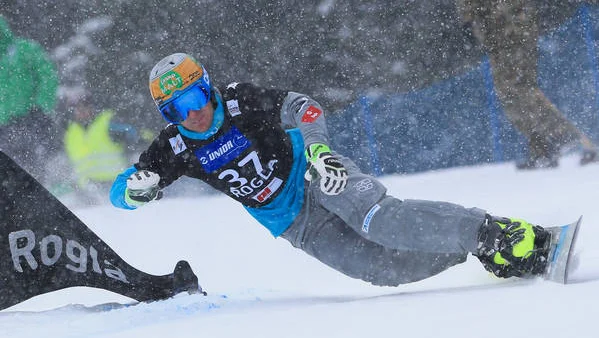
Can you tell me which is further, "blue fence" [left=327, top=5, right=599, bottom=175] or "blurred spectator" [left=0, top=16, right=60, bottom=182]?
"blurred spectator" [left=0, top=16, right=60, bottom=182]

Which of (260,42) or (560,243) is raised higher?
(260,42)

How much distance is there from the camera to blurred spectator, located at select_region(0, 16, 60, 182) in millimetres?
9312

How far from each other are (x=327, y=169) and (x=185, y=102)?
752mm

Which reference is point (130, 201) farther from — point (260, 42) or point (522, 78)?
point (260, 42)

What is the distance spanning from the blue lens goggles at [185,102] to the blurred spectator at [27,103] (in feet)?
20.5

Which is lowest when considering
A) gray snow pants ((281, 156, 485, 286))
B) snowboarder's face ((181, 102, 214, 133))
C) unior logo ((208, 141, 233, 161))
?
gray snow pants ((281, 156, 485, 286))

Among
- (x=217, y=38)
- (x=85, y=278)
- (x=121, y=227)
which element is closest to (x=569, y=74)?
(x=217, y=38)

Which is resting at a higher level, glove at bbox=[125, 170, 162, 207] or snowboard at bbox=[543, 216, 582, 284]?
glove at bbox=[125, 170, 162, 207]

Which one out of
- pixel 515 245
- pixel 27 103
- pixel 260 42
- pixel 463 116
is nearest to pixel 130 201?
pixel 515 245

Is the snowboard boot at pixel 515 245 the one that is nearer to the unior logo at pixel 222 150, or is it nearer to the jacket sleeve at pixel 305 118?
the jacket sleeve at pixel 305 118

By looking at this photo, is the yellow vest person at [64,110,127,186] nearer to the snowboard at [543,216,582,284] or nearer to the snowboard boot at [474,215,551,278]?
the snowboard boot at [474,215,551,278]

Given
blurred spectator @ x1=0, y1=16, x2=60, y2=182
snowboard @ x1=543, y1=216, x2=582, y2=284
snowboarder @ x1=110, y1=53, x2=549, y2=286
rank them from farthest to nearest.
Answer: blurred spectator @ x1=0, y1=16, x2=60, y2=182 → snowboarder @ x1=110, y1=53, x2=549, y2=286 → snowboard @ x1=543, y1=216, x2=582, y2=284

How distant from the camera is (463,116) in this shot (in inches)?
324

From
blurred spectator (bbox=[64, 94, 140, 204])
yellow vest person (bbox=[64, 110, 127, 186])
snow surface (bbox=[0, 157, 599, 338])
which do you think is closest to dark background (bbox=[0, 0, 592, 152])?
blurred spectator (bbox=[64, 94, 140, 204])
